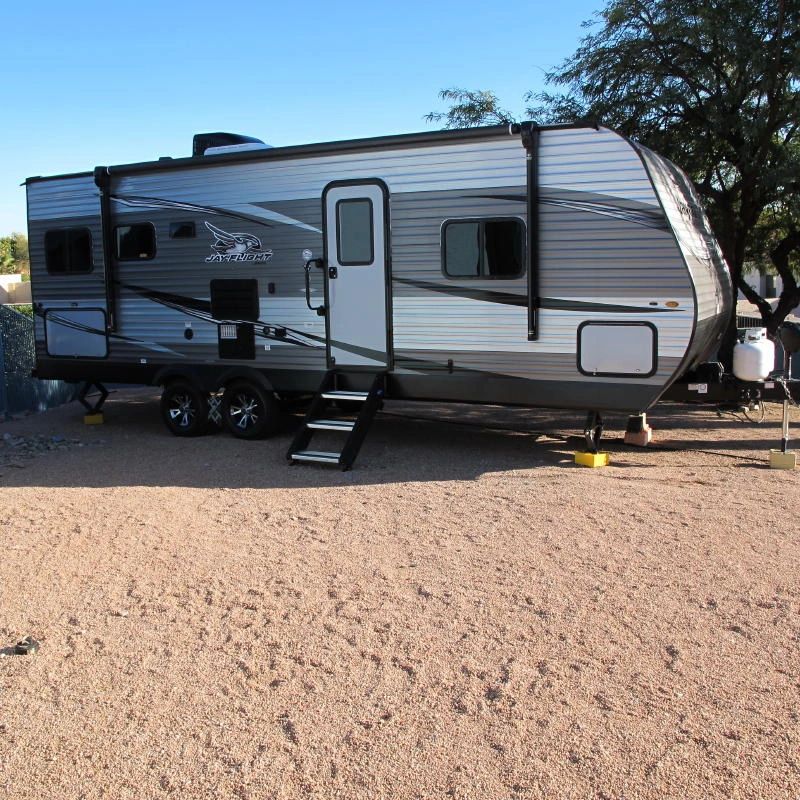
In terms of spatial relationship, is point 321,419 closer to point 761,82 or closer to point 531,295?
point 531,295

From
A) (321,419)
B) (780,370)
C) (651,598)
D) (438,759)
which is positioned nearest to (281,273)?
(321,419)

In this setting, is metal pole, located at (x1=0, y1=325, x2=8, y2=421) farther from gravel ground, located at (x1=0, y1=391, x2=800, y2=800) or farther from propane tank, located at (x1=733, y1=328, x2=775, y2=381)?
propane tank, located at (x1=733, y1=328, x2=775, y2=381)

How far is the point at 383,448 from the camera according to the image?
366 inches

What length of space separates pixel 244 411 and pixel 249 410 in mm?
75

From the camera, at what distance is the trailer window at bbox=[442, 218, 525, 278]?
→ 26.7 ft

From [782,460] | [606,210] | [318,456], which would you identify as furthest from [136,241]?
[782,460]

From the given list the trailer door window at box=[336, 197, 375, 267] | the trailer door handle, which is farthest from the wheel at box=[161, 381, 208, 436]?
the trailer door window at box=[336, 197, 375, 267]

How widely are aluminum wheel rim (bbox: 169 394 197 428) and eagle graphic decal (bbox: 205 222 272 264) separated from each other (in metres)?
1.67

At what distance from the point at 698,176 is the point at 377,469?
6.11 m

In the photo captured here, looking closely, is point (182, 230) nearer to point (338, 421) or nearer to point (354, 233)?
point (354, 233)

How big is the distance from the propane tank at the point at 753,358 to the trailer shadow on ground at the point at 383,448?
32.6 inches

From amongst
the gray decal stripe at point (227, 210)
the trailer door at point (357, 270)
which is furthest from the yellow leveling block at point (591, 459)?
the gray decal stripe at point (227, 210)

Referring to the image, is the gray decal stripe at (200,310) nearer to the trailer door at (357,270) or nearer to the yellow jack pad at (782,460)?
the trailer door at (357,270)

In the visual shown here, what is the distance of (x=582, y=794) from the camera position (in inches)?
123
